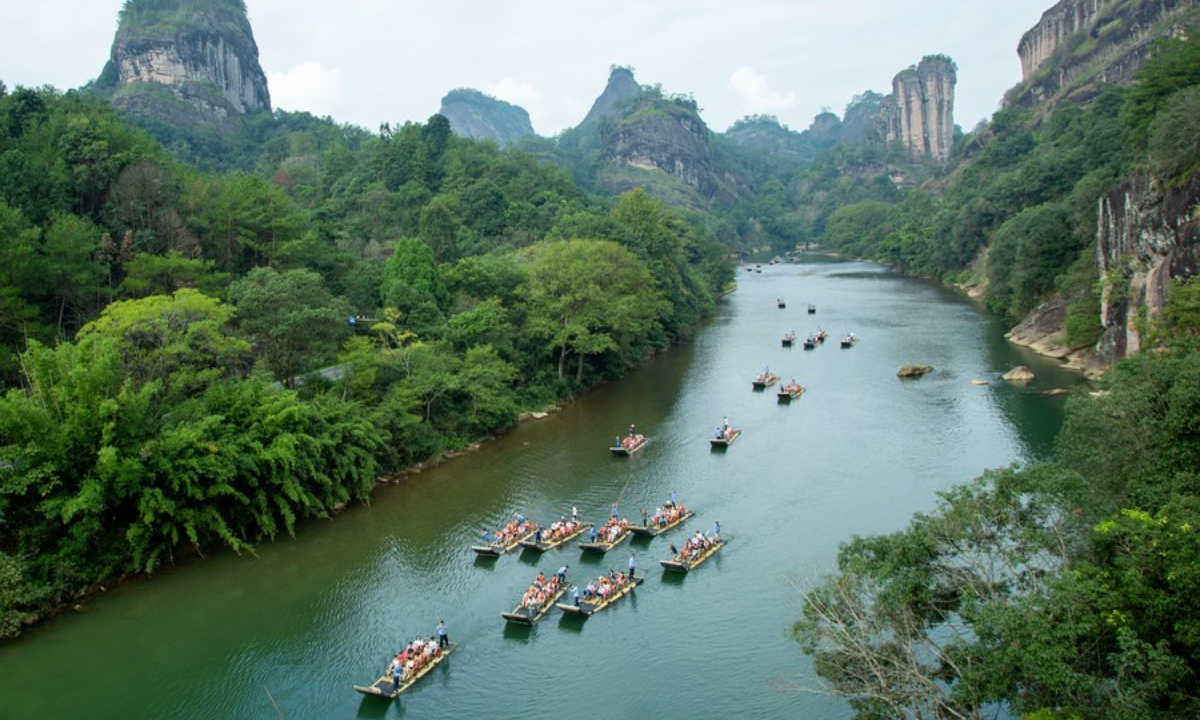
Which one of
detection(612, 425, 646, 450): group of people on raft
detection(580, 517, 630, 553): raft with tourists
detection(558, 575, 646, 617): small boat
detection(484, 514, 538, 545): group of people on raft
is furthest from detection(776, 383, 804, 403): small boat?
detection(558, 575, 646, 617): small boat

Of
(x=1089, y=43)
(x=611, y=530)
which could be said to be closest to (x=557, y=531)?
(x=611, y=530)

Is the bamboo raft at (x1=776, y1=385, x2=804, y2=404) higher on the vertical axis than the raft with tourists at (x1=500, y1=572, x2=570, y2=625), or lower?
higher

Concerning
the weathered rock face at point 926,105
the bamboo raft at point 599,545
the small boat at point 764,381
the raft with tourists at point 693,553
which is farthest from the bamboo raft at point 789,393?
the weathered rock face at point 926,105

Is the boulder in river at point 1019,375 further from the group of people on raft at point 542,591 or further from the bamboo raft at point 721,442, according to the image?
A: the group of people on raft at point 542,591

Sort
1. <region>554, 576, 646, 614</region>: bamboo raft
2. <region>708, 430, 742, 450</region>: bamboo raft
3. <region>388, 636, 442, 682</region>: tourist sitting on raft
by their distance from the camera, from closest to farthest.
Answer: <region>388, 636, 442, 682</region>: tourist sitting on raft → <region>554, 576, 646, 614</region>: bamboo raft → <region>708, 430, 742, 450</region>: bamboo raft

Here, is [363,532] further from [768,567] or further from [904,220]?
[904,220]

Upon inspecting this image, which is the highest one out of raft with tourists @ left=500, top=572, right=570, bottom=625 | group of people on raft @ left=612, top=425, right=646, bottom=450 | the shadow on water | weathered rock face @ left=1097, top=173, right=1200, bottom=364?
weathered rock face @ left=1097, top=173, right=1200, bottom=364

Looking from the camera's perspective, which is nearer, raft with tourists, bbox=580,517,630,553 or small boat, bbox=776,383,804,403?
raft with tourists, bbox=580,517,630,553

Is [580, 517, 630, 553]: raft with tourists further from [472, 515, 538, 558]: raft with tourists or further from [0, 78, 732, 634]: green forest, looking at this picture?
[0, 78, 732, 634]: green forest
